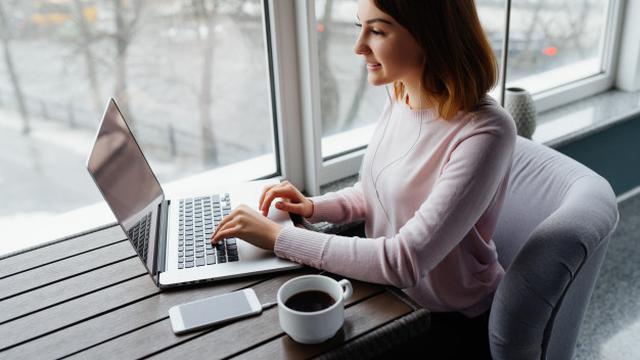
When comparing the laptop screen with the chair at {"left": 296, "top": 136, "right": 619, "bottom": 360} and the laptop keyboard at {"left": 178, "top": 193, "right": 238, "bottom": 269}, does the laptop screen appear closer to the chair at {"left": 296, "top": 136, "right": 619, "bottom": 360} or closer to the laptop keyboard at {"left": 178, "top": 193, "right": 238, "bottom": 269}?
the laptop keyboard at {"left": 178, "top": 193, "right": 238, "bottom": 269}

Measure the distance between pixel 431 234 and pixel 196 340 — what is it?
1.41ft

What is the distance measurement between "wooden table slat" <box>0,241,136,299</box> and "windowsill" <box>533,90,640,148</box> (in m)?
1.40

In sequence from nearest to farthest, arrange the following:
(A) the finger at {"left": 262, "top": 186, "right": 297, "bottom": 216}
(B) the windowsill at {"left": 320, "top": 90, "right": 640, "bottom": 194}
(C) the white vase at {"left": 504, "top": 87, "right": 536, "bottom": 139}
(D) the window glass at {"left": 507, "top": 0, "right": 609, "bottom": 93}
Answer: (A) the finger at {"left": 262, "top": 186, "right": 297, "bottom": 216} < (C) the white vase at {"left": 504, "top": 87, "right": 536, "bottom": 139} < (B) the windowsill at {"left": 320, "top": 90, "right": 640, "bottom": 194} < (D) the window glass at {"left": 507, "top": 0, "right": 609, "bottom": 93}

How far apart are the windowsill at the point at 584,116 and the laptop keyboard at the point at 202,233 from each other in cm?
118

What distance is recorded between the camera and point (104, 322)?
37.8 inches

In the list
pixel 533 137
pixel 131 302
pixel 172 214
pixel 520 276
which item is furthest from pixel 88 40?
pixel 533 137

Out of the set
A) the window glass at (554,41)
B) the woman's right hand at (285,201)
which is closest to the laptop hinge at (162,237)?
the woman's right hand at (285,201)

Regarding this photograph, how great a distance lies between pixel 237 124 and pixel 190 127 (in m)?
0.14

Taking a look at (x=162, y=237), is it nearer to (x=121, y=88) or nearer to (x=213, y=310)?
(x=213, y=310)

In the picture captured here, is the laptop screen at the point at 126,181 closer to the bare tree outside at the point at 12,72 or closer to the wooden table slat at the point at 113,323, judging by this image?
the wooden table slat at the point at 113,323

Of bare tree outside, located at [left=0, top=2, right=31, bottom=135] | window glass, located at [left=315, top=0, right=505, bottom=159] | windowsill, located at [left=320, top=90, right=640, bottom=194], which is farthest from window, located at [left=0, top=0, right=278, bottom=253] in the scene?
windowsill, located at [left=320, top=90, right=640, bottom=194]

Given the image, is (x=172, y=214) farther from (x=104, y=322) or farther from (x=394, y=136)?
(x=394, y=136)

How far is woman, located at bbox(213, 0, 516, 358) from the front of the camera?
1022 mm

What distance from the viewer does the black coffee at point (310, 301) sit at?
3.02 ft
